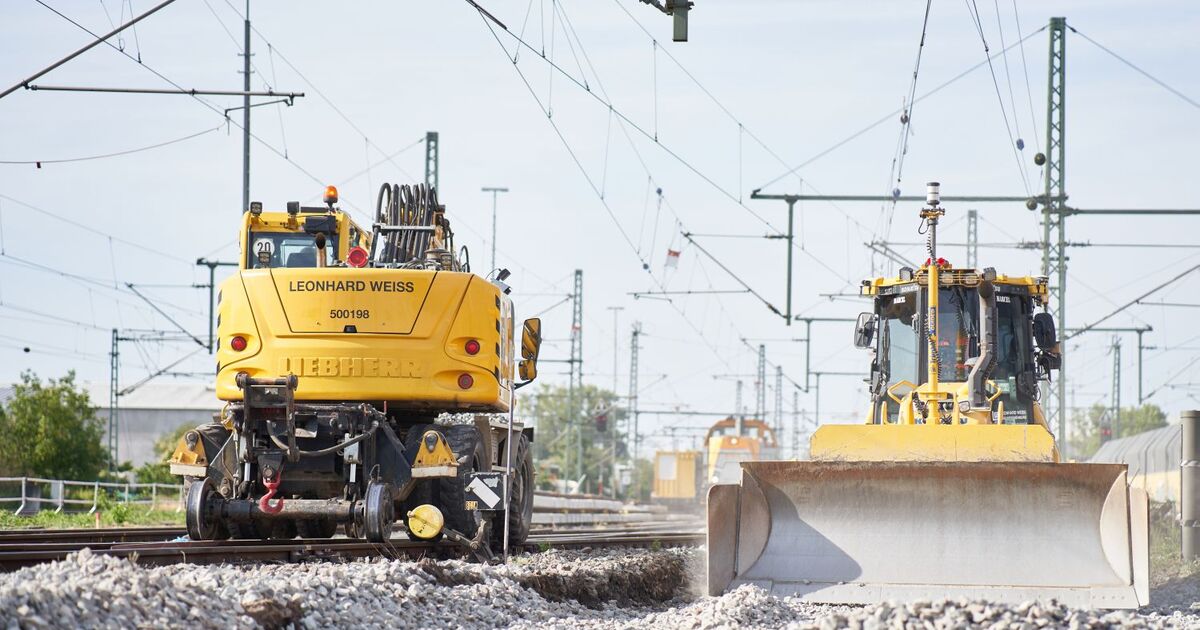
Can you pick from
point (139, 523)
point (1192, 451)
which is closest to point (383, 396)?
point (1192, 451)

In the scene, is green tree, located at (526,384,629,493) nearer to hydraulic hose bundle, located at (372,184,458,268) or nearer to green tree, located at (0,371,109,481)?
green tree, located at (0,371,109,481)

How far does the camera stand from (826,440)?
11.0 metres

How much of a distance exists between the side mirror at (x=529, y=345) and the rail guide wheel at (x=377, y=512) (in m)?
2.95

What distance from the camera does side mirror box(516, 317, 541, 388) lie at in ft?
47.5

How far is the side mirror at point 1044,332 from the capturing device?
13.2 meters

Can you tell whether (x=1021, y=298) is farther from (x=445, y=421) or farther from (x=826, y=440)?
(x=445, y=421)

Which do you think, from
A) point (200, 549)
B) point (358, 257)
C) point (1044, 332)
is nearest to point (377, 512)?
point (200, 549)

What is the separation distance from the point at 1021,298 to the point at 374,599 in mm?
7583

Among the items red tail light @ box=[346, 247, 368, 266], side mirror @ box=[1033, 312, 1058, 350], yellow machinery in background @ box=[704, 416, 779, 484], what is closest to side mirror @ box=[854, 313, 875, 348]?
side mirror @ box=[1033, 312, 1058, 350]

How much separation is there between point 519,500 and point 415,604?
5378mm

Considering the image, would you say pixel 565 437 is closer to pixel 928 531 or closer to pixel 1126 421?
pixel 1126 421

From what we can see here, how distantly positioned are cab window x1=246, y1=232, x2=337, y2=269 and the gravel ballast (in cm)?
425

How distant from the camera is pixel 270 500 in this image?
11.7 meters

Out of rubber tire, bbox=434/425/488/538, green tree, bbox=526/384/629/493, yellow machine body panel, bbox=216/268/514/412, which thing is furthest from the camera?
green tree, bbox=526/384/629/493
